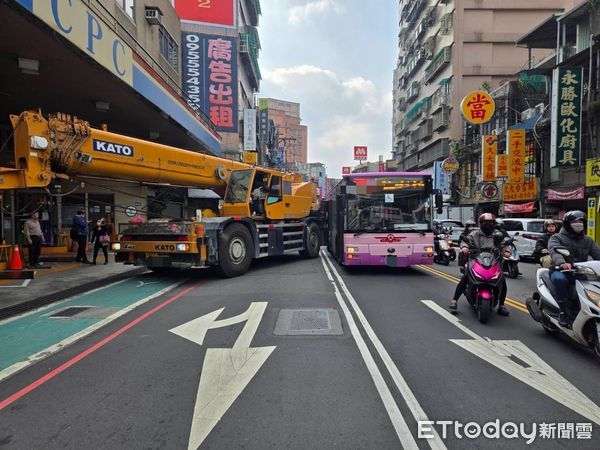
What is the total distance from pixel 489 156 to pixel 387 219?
1990 centimetres

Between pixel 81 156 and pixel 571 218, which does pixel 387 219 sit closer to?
pixel 571 218

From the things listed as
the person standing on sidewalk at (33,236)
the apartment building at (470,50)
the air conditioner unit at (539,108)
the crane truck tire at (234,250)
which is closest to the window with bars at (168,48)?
the person standing on sidewalk at (33,236)

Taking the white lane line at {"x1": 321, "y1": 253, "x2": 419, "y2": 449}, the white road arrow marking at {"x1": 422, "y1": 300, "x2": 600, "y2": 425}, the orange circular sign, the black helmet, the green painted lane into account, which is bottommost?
the green painted lane

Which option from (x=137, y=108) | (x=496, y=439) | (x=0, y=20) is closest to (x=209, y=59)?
(x=137, y=108)

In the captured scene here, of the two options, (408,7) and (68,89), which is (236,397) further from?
(408,7)

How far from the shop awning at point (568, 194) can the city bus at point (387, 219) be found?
13.7 metres

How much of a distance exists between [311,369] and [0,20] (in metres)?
7.98

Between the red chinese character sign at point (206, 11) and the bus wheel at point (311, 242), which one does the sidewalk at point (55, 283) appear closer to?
the bus wheel at point (311, 242)

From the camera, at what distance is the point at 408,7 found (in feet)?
190

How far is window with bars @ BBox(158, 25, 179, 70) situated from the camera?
71.7 ft

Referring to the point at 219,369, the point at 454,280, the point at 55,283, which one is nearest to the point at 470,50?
the point at 454,280

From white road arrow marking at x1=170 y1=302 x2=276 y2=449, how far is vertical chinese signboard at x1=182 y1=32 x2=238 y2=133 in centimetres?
2629

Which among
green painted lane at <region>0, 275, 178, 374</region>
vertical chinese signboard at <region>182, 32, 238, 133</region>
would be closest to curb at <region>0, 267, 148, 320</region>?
green painted lane at <region>0, 275, 178, 374</region>

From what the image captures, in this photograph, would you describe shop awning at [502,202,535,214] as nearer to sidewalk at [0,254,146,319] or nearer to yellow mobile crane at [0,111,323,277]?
yellow mobile crane at [0,111,323,277]
